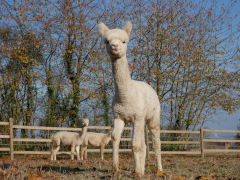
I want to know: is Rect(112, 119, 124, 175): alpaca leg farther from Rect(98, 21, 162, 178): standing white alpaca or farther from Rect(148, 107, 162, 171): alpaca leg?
Rect(148, 107, 162, 171): alpaca leg

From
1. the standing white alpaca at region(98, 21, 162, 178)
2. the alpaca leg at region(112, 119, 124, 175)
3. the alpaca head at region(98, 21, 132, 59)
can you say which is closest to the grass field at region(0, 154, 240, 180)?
the alpaca leg at region(112, 119, 124, 175)

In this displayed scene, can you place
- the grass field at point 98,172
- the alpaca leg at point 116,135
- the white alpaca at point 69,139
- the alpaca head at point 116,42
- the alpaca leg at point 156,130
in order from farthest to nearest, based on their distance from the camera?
1. the white alpaca at point 69,139
2. the alpaca leg at point 156,130
3. the alpaca leg at point 116,135
4. the grass field at point 98,172
5. the alpaca head at point 116,42

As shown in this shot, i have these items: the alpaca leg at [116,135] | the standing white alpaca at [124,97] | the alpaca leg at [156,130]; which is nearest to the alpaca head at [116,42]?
the standing white alpaca at [124,97]

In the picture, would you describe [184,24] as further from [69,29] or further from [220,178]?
[220,178]

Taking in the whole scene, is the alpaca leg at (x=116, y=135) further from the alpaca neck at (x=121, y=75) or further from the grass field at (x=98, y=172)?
the alpaca neck at (x=121, y=75)

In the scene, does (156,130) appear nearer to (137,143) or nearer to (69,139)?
(137,143)

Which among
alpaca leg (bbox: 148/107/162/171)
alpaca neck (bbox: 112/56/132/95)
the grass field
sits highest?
alpaca neck (bbox: 112/56/132/95)

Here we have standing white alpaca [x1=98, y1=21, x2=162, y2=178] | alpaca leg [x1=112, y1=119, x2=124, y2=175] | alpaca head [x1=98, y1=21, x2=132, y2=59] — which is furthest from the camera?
alpaca leg [x1=112, y1=119, x2=124, y2=175]

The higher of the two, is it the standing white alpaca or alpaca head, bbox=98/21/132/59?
Result: alpaca head, bbox=98/21/132/59

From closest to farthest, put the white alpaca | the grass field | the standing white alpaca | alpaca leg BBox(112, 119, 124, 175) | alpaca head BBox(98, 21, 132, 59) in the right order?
1. alpaca head BBox(98, 21, 132, 59)
2. the standing white alpaca
3. the grass field
4. alpaca leg BBox(112, 119, 124, 175)
5. the white alpaca

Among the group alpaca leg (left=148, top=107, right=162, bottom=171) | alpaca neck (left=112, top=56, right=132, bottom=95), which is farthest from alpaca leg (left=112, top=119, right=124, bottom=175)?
alpaca leg (left=148, top=107, right=162, bottom=171)

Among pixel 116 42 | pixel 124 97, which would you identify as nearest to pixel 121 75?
pixel 124 97

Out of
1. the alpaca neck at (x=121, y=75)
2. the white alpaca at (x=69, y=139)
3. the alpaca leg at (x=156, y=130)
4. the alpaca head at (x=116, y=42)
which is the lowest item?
the white alpaca at (x=69, y=139)

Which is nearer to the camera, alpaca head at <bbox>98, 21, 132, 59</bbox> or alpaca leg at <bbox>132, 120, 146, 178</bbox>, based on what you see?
alpaca head at <bbox>98, 21, 132, 59</bbox>
